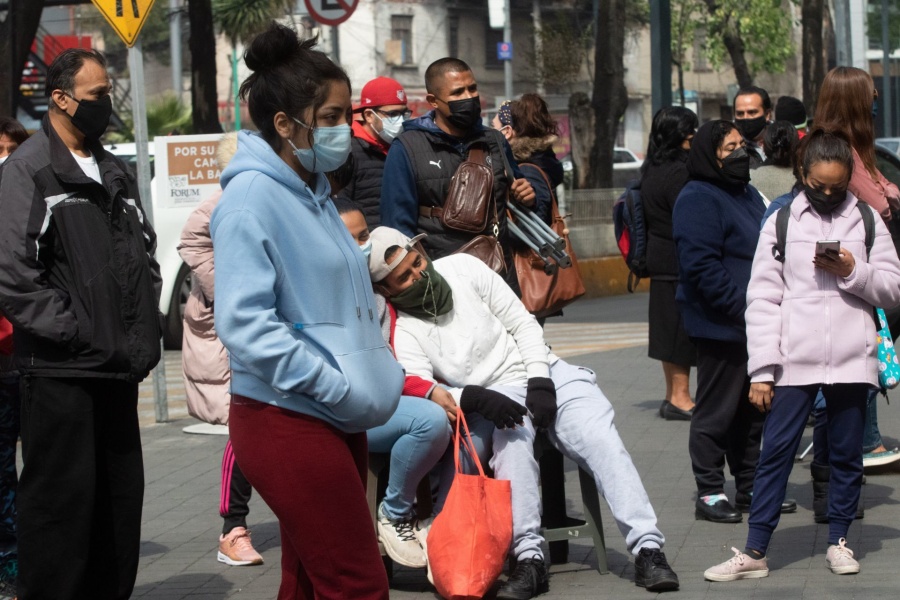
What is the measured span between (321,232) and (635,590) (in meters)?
2.46

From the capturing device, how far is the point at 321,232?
12.0 ft

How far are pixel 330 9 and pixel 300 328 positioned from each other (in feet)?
30.7

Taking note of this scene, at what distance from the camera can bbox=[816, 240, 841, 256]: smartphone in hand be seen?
17.7 ft

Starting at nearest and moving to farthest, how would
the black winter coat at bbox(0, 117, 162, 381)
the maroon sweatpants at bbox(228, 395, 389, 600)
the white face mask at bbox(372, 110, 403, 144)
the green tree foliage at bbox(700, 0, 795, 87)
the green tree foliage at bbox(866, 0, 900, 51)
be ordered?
the maroon sweatpants at bbox(228, 395, 389, 600), the black winter coat at bbox(0, 117, 162, 381), the white face mask at bbox(372, 110, 403, 144), the green tree foliage at bbox(700, 0, 795, 87), the green tree foliage at bbox(866, 0, 900, 51)

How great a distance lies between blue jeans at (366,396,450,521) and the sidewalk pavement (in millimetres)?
420

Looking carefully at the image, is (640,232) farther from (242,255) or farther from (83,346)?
(242,255)

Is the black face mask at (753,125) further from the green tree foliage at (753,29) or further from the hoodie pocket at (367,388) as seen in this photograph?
the green tree foliage at (753,29)

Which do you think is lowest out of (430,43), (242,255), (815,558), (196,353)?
(815,558)

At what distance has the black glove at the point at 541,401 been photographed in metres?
5.50

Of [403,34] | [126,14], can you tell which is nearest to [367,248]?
[126,14]

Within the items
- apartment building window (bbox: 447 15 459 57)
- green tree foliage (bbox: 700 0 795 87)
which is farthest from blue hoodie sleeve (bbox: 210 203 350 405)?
apartment building window (bbox: 447 15 459 57)

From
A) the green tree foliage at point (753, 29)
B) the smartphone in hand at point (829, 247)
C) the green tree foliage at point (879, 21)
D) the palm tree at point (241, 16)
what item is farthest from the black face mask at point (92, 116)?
the green tree foliage at point (879, 21)

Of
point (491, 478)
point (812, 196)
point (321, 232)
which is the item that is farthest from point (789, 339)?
point (321, 232)

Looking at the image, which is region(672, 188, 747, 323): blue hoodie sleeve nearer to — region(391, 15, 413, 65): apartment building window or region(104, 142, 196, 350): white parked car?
region(104, 142, 196, 350): white parked car
